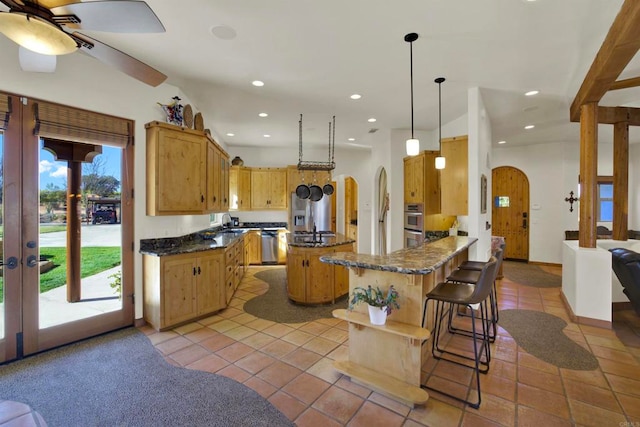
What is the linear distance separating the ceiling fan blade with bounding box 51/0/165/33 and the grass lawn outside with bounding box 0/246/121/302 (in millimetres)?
2128

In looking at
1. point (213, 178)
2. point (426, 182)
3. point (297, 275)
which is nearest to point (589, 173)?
point (426, 182)

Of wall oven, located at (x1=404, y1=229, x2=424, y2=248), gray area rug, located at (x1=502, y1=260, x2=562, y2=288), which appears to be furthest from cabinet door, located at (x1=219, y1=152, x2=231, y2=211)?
gray area rug, located at (x1=502, y1=260, x2=562, y2=288)

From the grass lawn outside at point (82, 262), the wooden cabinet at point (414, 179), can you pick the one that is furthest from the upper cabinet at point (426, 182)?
the grass lawn outside at point (82, 262)

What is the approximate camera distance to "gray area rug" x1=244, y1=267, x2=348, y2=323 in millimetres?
3504

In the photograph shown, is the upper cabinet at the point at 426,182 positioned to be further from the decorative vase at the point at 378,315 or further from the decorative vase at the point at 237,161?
the decorative vase at the point at 237,161

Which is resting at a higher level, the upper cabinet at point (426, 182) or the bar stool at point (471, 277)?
the upper cabinet at point (426, 182)

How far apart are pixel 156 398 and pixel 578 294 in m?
4.39

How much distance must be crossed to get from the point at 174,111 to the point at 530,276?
6.67 metres

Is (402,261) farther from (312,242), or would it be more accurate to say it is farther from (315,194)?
(315,194)

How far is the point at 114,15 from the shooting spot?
154cm

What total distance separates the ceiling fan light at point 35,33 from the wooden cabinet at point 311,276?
2859 millimetres

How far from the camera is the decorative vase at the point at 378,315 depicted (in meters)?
2.04

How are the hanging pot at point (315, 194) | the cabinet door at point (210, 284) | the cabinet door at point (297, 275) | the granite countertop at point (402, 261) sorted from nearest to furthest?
the granite countertop at point (402, 261) < the cabinet door at point (210, 284) < the cabinet door at point (297, 275) < the hanging pot at point (315, 194)

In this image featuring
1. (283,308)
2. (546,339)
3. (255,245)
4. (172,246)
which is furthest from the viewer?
(255,245)
